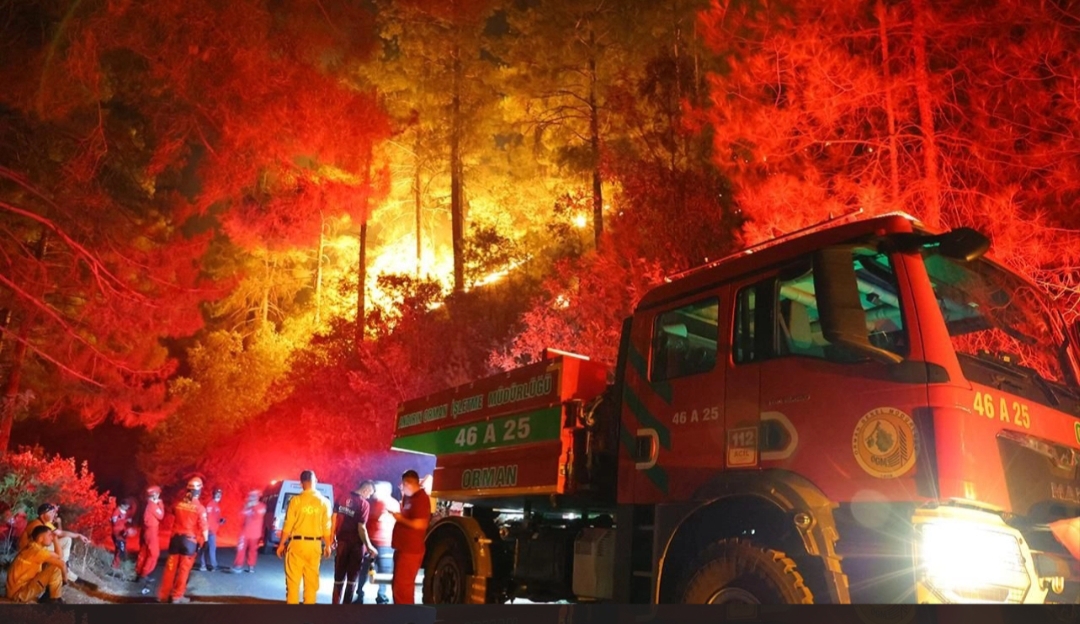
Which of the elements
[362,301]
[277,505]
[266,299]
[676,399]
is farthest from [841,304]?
[266,299]

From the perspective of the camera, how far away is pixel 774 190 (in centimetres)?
1345

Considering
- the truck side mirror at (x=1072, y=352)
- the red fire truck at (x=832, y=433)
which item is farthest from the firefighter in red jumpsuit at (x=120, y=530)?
the truck side mirror at (x=1072, y=352)

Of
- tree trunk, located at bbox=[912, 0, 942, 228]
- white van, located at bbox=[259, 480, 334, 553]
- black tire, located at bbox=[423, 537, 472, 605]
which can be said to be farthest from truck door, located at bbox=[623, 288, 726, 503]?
white van, located at bbox=[259, 480, 334, 553]

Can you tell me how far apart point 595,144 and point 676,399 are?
19807 millimetres

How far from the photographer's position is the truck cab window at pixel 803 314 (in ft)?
14.4

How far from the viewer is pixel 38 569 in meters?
8.52

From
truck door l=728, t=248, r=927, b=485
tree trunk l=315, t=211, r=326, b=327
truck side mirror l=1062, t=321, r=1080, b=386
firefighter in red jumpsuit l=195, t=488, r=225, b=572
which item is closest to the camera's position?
truck door l=728, t=248, r=927, b=485

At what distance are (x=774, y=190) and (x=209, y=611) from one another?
12.5 metres

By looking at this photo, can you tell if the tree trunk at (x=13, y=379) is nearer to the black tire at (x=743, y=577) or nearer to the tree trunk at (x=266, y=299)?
the tree trunk at (x=266, y=299)

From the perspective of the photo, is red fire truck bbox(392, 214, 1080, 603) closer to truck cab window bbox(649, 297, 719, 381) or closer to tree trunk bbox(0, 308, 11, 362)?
truck cab window bbox(649, 297, 719, 381)

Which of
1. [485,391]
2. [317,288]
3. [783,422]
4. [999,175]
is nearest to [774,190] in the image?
[999,175]

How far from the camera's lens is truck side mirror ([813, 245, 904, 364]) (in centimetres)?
404

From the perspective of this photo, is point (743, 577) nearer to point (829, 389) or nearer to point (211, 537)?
point (829, 389)

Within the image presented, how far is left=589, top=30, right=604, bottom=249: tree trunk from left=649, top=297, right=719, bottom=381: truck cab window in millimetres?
16268
